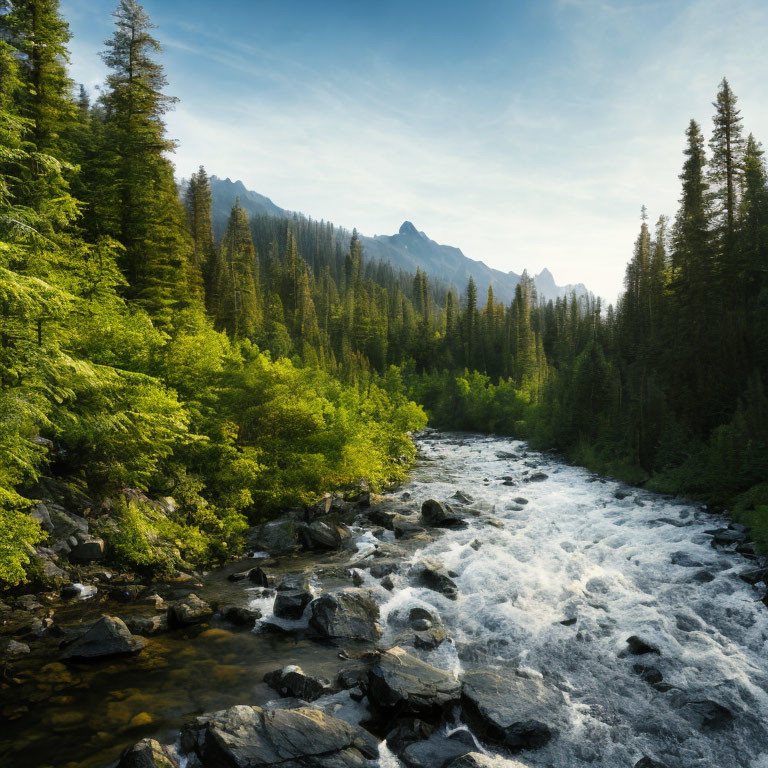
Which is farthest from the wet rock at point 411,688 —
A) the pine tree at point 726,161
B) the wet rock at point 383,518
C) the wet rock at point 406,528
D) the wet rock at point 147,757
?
the pine tree at point 726,161

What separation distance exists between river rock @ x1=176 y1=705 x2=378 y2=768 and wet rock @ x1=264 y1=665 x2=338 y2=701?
1.07 metres

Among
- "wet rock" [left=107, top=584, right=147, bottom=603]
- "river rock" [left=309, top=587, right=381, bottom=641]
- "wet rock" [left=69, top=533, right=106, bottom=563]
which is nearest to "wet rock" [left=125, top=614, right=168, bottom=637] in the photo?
"wet rock" [left=107, top=584, right=147, bottom=603]

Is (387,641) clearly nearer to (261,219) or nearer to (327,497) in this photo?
(327,497)

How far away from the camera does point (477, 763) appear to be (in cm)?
715

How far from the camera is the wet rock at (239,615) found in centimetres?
1198

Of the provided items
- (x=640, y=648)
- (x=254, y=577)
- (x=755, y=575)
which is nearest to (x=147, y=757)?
(x=254, y=577)

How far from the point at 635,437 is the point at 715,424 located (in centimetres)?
466

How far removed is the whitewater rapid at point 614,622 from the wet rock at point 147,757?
569 cm

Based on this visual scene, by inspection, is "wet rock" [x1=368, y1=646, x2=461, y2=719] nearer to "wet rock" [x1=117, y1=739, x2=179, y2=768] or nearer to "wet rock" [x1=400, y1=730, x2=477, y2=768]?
"wet rock" [x1=400, y1=730, x2=477, y2=768]

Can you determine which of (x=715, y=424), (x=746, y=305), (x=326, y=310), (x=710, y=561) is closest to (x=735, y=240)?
(x=746, y=305)

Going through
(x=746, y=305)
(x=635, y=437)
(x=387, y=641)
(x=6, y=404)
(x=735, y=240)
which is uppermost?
(x=735, y=240)

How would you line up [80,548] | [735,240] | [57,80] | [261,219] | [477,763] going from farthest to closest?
[261,219] → [735,240] → [57,80] → [80,548] → [477,763]

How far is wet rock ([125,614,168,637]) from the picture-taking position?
36.3 feet

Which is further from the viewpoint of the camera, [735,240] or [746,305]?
[735,240]
